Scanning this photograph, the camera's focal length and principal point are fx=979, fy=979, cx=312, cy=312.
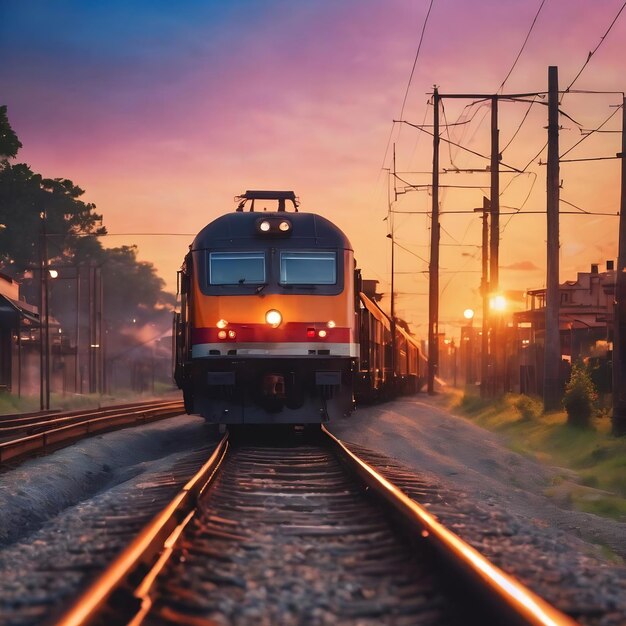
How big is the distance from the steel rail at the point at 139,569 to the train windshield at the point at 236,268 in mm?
7507

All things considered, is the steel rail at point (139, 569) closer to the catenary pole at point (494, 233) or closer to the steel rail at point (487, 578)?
the steel rail at point (487, 578)

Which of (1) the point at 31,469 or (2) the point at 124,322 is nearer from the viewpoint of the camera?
(1) the point at 31,469

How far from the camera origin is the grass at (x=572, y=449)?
13781 mm

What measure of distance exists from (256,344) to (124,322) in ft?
286

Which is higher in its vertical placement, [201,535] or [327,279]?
[327,279]

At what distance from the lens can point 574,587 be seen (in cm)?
552

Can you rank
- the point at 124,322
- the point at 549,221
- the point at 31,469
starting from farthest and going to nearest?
the point at 124,322 → the point at 549,221 → the point at 31,469

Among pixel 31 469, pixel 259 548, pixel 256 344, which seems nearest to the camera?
pixel 259 548

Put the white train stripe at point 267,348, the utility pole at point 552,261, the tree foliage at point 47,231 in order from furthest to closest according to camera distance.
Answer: the tree foliage at point 47,231, the utility pole at point 552,261, the white train stripe at point 267,348

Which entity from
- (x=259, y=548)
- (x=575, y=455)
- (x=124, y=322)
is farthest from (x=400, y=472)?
(x=124, y=322)

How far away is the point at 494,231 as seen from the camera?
35.5 m

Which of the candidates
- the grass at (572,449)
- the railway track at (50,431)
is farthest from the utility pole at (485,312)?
the railway track at (50,431)

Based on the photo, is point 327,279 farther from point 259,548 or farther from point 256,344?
point 259,548

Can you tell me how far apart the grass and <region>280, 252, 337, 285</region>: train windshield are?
4714 mm
